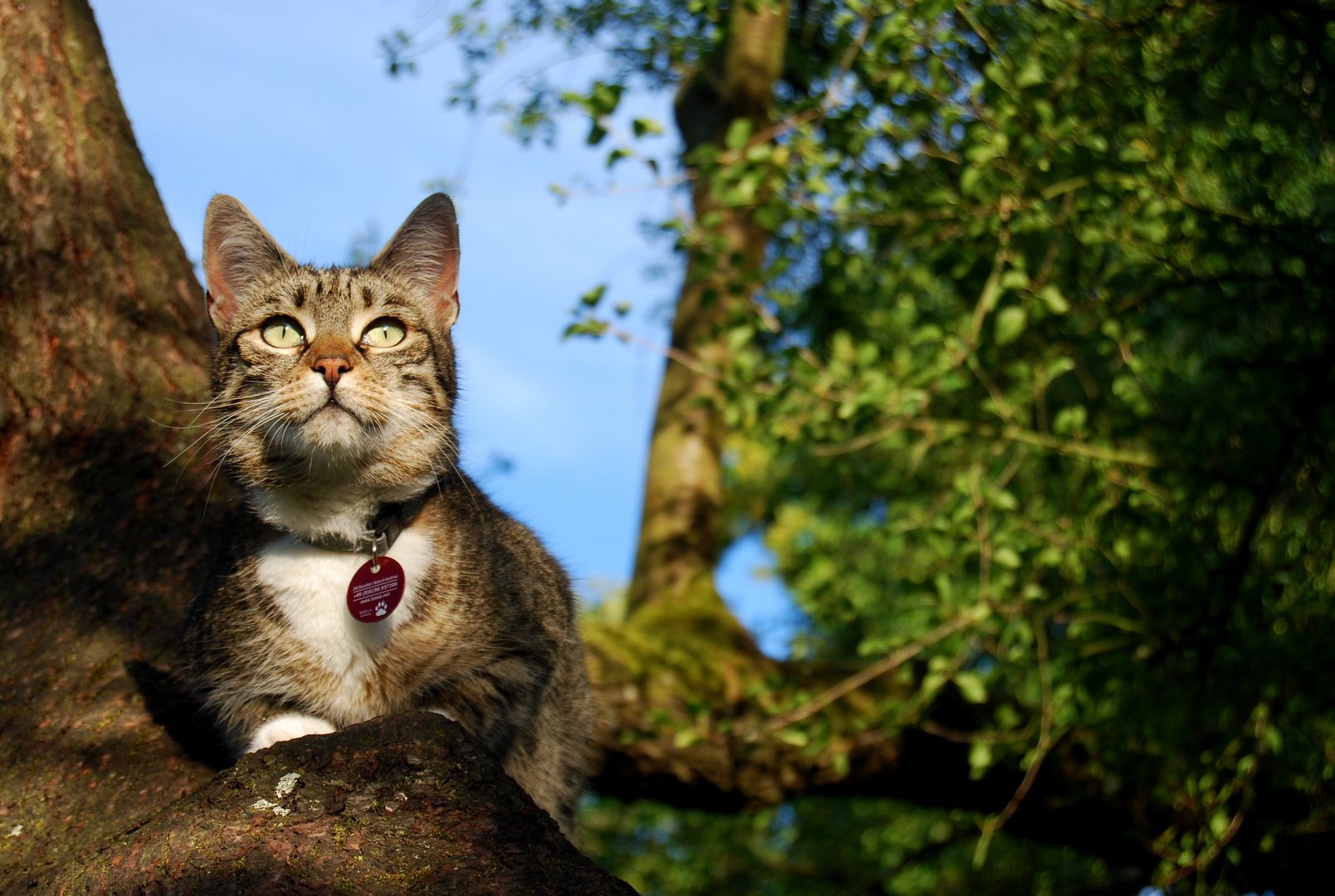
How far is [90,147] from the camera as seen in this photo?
10.6 ft

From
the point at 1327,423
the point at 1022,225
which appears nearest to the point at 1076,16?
the point at 1022,225

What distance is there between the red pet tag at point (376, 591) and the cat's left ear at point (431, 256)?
784 millimetres

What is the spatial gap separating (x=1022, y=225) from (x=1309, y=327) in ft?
5.59

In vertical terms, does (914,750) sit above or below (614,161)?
below

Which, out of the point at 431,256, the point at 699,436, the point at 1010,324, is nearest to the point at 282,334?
the point at 431,256

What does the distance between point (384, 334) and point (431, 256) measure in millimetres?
358

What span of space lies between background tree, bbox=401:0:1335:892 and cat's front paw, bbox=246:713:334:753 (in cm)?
210

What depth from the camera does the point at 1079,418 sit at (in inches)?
156

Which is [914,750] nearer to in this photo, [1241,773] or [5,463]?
[1241,773]

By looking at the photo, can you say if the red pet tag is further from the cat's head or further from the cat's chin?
the cat's chin

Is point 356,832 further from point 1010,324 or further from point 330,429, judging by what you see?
point 1010,324

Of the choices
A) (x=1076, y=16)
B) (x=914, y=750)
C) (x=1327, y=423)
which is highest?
(x=1076, y=16)

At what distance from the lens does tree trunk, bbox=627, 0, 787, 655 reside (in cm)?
643

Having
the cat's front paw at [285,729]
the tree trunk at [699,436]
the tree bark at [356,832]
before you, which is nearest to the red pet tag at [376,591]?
the cat's front paw at [285,729]
